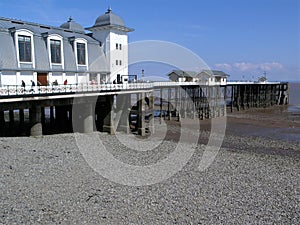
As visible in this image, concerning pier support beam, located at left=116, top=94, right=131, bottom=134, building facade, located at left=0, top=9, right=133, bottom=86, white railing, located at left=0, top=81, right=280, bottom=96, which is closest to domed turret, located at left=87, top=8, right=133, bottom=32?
building facade, located at left=0, top=9, right=133, bottom=86

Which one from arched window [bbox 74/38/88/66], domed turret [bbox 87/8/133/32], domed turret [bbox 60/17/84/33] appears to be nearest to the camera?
arched window [bbox 74/38/88/66]

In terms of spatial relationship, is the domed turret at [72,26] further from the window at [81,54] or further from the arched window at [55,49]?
the arched window at [55,49]

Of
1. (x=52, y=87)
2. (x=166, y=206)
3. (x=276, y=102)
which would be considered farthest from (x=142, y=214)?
(x=276, y=102)

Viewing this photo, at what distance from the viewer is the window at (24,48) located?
1673 centimetres

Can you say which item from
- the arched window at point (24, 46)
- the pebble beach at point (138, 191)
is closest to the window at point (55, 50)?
the arched window at point (24, 46)

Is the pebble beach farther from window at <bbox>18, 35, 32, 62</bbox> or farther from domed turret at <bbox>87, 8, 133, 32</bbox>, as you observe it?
domed turret at <bbox>87, 8, 133, 32</bbox>

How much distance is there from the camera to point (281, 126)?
3055 cm

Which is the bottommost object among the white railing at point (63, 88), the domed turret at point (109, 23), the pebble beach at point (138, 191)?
the pebble beach at point (138, 191)

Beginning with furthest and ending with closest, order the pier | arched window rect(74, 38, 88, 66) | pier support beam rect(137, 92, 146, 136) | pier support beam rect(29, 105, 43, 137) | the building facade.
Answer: pier support beam rect(137, 92, 146, 136) < arched window rect(74, 38, 88, 66) < pier support beam rect(29, 105, 43, 137) < the building facade < the pier

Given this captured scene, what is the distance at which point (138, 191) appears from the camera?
10.2 meters

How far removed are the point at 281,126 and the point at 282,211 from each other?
77.3 ft

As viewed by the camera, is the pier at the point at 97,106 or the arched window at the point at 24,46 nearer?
the pier at the point at 97,106

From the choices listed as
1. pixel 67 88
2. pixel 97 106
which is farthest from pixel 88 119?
pixel 67 88

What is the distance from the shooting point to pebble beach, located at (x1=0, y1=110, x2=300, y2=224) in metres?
8.33
